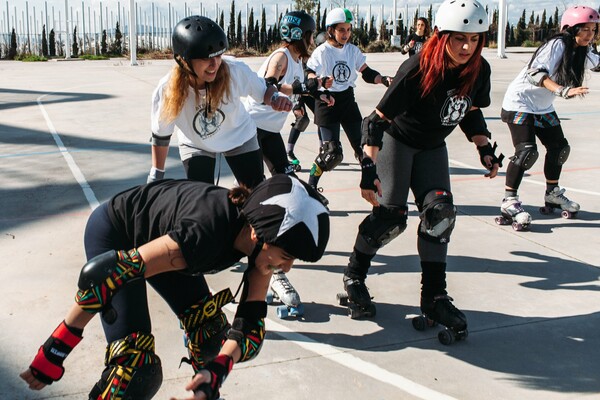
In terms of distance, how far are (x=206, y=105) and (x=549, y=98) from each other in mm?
3409

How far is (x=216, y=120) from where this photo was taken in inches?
160

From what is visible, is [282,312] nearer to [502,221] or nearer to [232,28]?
[502,221]

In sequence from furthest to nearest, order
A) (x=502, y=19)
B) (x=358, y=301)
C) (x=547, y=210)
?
(x=502, y=19)
(x=547, y=210)
(x=358, y=301)

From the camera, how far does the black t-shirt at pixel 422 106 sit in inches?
150

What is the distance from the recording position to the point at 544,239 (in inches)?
221

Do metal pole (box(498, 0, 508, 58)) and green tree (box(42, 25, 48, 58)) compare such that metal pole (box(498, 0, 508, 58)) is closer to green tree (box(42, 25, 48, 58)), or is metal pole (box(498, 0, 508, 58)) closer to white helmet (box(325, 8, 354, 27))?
green tree (box(42, 25, 48, 58))

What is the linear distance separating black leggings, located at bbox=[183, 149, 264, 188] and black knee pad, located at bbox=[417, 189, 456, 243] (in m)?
1.07

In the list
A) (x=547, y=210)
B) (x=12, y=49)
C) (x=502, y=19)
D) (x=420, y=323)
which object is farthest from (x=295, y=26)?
(x=12, y=49)

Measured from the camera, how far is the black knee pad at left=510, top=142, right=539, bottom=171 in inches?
235

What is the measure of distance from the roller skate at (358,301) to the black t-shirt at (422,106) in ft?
2.92

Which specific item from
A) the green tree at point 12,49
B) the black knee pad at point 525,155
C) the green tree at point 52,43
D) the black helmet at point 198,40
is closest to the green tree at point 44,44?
the green tree at point 52,43

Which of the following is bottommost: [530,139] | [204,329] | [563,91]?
[204,329]

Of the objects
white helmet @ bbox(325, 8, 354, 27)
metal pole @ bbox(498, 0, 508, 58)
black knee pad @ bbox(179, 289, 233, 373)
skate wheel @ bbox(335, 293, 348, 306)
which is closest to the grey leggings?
skate wheel @ bbox(335, 293, 348, 306)

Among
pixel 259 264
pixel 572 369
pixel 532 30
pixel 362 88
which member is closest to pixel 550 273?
pixel 572 369
